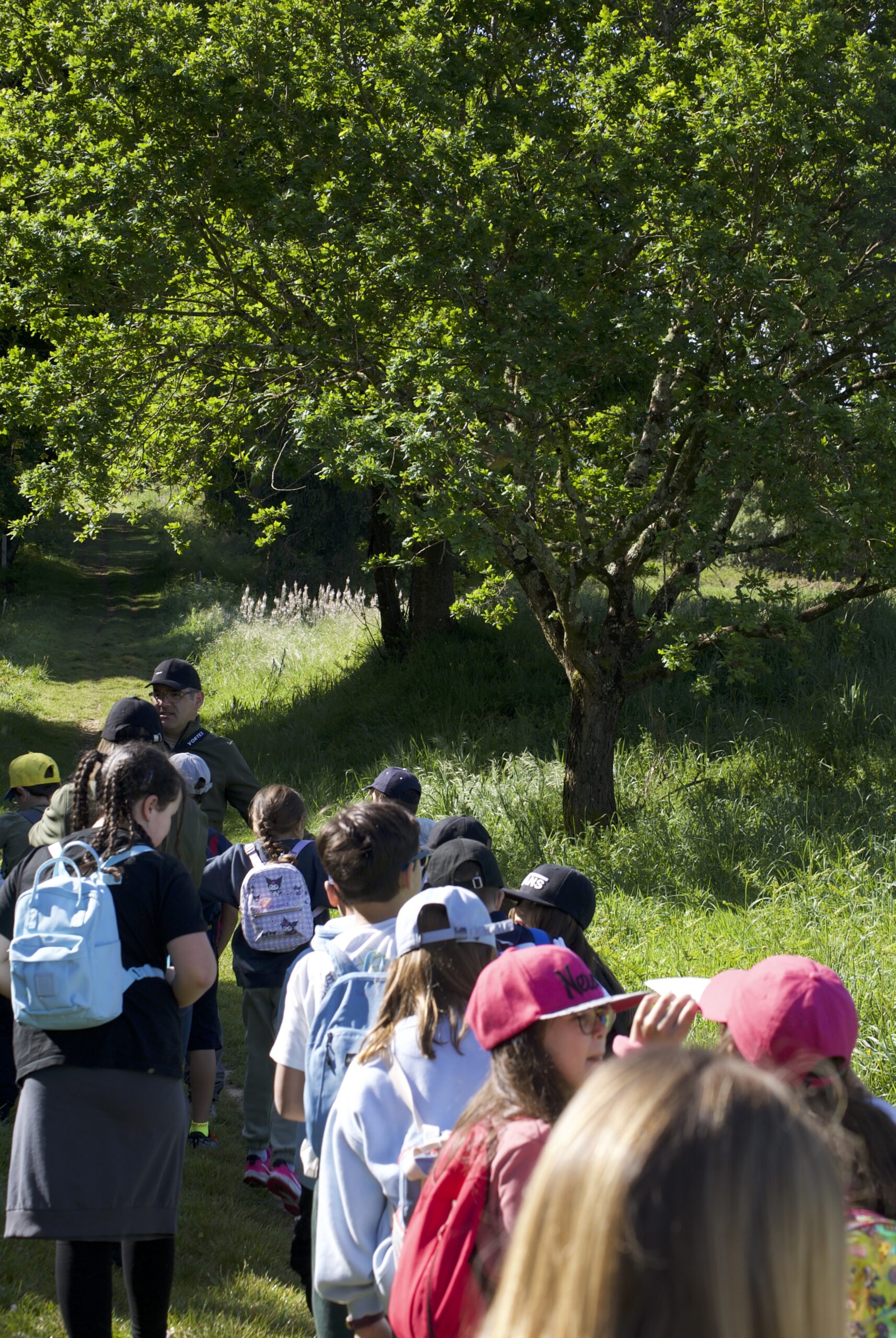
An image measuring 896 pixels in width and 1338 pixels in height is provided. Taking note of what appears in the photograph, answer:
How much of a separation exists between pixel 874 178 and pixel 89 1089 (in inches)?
305

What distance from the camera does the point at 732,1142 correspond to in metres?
1.12

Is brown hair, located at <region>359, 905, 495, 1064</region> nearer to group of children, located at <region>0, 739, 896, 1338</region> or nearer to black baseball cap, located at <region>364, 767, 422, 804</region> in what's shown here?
group of children, located at <region>0, 739, 896, 1338</region>

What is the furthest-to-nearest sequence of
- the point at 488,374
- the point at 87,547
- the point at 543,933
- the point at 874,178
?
1. the point at 87,547
2. the point at 488,374
3. the point at 874,178
4. the point at 543,933

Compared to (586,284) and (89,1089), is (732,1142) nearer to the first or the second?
(89,1089)

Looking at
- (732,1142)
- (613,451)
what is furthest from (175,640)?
(732,1142)

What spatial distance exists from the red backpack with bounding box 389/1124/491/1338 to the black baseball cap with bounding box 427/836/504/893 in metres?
1.84

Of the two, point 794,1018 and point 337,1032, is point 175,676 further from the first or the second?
point 794,1018

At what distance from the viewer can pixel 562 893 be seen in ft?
12.4

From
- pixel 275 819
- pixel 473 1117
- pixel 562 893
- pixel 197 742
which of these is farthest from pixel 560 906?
pixel 197 742

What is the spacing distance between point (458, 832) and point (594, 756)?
5.16 m

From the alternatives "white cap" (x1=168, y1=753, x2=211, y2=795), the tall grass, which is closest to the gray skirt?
"white cap" (x1=168, y1=753, x2=211, y2=795)

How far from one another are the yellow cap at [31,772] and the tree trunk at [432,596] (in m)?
9.92

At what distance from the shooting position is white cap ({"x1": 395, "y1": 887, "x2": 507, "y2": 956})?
8.38ft

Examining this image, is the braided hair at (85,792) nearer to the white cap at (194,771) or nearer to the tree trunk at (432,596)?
the white cap at (194,771)
